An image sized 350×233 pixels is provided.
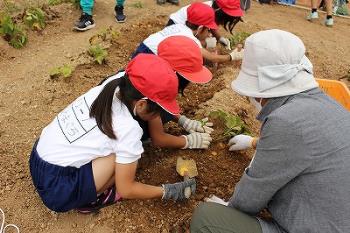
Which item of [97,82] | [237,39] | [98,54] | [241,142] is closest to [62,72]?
[97,82]

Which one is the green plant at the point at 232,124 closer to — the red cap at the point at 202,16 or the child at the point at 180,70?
the child at the point at 180,70

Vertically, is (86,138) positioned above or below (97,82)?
above

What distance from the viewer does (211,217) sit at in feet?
6.34

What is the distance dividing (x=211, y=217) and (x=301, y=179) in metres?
0.52

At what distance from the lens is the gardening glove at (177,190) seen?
2.30m

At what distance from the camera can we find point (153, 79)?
190 centimetres

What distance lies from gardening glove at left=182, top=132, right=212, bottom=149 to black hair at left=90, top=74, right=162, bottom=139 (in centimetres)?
76

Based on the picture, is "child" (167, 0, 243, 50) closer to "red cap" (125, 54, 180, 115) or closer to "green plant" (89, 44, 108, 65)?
"green plant" (89, 44, 108, 65)

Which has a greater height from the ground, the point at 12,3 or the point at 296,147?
the point at 296,147

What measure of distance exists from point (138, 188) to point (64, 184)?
396mm

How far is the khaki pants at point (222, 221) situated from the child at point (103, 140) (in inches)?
15.0

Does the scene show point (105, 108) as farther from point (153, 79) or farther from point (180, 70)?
point (180, 70)

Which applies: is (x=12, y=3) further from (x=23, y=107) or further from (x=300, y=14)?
(x=300, y=14)

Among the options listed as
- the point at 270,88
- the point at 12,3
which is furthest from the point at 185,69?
the point at 12,3
